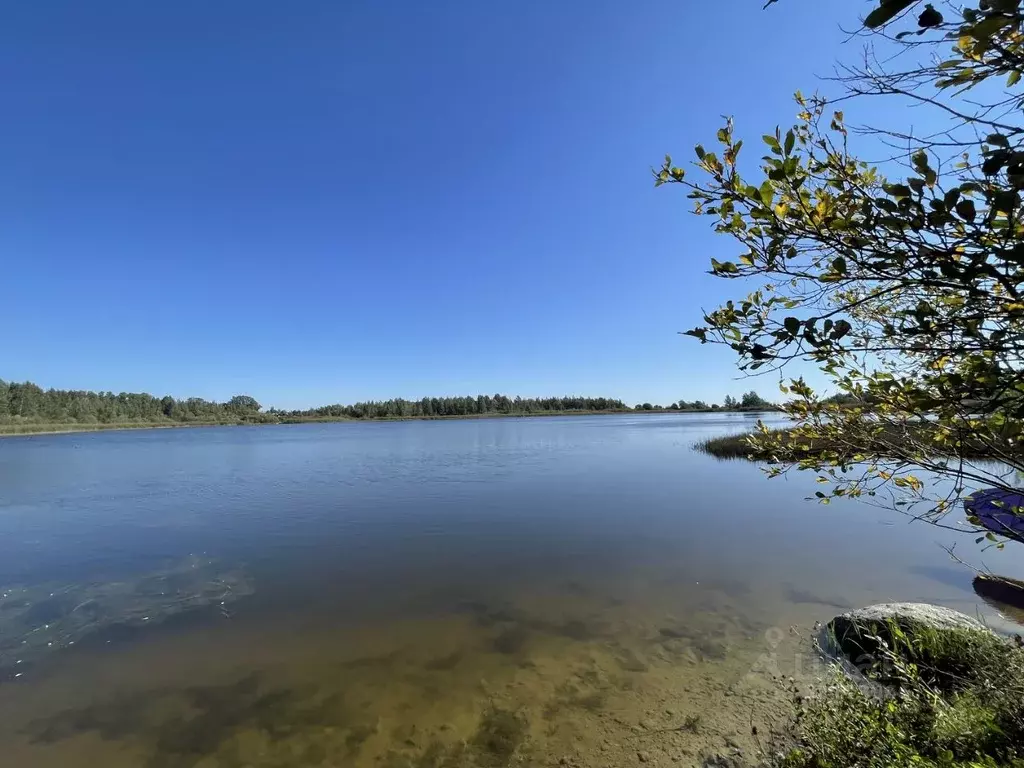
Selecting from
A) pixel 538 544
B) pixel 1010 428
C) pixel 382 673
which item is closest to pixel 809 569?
pixel 538 544

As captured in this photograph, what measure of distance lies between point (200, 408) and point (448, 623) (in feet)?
492

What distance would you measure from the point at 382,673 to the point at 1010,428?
22.6 ft

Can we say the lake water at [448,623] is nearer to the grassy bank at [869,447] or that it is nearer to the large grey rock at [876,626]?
the large grey rock at [876,626]

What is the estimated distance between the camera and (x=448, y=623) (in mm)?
8086

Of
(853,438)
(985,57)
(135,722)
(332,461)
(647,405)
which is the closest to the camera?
(985,57)

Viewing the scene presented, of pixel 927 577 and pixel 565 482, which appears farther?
pixel 565 482

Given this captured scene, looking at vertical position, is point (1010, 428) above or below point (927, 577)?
above

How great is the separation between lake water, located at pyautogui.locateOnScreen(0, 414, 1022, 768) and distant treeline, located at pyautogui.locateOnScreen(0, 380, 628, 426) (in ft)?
363

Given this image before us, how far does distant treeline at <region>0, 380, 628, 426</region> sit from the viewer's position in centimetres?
10238

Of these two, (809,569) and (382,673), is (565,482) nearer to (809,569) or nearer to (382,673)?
(809,569)

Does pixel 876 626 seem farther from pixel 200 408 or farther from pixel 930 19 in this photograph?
pixel 200 408

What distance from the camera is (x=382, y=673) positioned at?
6582 mm

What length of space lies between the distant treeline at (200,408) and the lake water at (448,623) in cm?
11068

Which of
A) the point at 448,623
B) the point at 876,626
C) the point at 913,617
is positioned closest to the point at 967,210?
the point at 876,626
